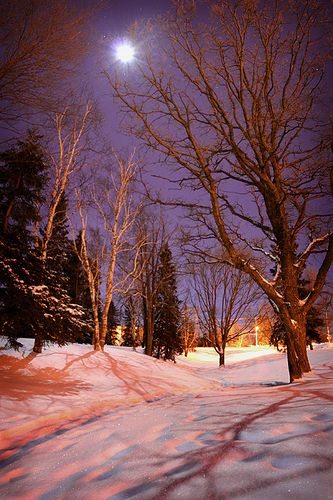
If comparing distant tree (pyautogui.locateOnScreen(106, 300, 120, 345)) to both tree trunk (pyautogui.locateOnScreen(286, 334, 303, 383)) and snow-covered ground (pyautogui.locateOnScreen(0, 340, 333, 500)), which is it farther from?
snow-covered ground (pyautogui.locateOnScreen(0, 340, 333, 500))

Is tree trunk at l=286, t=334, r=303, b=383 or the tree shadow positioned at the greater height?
tree trunk at l=286, t=334, r=303, b=383

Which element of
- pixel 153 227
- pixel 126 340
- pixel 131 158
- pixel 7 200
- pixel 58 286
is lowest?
pixel 126 340

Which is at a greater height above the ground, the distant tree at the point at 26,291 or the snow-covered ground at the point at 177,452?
the distant tree at the point at 26,291

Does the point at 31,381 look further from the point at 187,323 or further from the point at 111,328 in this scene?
the point at 111,328

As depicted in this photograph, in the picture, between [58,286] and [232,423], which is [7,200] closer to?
[58,286]

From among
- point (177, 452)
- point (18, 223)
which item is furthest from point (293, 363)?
point (18, 223)

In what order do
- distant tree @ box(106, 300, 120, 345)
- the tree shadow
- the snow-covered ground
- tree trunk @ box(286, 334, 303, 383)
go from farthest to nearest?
distant tree @ box(106, 300, 120, 345), tree trunk @ box(286, 334, 303, 383), the tree shadow, the snow-covered ground

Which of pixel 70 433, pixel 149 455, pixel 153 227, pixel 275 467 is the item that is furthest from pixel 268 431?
pixel 153 227

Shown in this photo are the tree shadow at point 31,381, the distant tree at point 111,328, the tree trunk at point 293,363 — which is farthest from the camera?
the distant tree at point 111,328

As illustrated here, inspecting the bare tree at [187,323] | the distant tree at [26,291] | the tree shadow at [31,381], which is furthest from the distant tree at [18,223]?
the bare tree at [187,323]

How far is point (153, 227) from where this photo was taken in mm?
14758

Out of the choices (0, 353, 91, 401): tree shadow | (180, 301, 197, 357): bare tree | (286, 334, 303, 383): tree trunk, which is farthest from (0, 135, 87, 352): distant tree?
(180, 301, 197, 357): bare tree

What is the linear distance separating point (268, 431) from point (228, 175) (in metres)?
5.91

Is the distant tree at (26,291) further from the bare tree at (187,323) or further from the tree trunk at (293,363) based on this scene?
the bare tree at (187,323)
